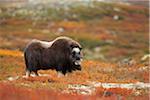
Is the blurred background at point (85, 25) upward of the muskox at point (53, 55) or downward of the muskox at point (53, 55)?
downward

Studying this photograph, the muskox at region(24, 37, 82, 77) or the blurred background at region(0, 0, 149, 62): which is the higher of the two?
the muskox at region(24, 37, 82, 77)

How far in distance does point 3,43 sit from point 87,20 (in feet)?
168

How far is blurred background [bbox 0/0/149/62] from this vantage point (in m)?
88.8

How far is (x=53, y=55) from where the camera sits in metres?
20.9

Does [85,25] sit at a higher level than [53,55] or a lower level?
lower

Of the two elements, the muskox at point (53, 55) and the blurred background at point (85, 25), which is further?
the blurred background at point (85, 25)

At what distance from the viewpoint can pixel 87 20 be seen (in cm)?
12950

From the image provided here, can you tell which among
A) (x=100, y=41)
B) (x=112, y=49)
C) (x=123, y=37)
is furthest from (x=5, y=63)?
(x=123, y=37)

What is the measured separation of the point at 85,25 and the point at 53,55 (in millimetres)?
100491

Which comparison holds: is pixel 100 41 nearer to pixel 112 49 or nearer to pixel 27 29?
pixel 112 49

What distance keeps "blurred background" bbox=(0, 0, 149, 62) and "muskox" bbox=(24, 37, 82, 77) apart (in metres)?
57.1

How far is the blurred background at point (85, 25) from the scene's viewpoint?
88762mm

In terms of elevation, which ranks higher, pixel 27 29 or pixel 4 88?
pixel 4 88

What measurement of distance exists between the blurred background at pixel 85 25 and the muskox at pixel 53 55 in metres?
57.1
